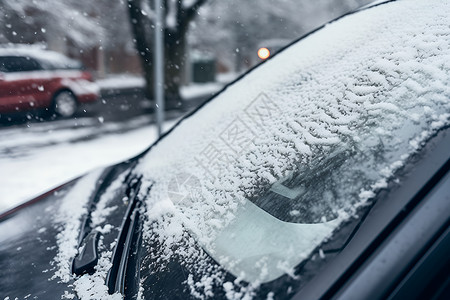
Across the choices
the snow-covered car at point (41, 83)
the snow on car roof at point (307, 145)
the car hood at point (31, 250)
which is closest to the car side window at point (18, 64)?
the snow-covered car at point (41, 83)

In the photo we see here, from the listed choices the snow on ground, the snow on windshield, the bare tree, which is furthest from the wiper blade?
the bare tree

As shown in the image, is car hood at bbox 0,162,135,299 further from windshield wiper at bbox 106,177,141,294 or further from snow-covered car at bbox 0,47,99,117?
snow-covered car at bbox 0,47,99,117

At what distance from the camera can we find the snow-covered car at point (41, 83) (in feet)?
29.5

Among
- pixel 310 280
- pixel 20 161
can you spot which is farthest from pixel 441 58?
pixel 20 161

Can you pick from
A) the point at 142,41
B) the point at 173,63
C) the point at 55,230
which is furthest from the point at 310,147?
the point at 173,63

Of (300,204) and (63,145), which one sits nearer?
(300,204)

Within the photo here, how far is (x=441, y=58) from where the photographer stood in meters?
1.03

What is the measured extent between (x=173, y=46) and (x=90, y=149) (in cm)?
680

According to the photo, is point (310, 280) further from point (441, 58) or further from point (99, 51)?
point (99, 51)

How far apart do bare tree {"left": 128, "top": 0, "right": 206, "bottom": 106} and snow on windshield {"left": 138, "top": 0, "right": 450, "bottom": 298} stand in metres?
10.5

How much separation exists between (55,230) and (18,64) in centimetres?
898

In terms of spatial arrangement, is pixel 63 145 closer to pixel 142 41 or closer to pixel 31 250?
pixel 142 41

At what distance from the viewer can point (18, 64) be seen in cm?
916

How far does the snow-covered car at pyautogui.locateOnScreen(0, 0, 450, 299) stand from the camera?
0.83 m
